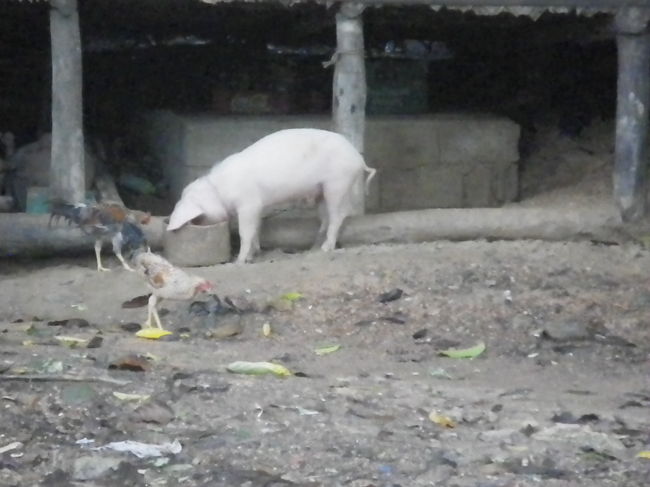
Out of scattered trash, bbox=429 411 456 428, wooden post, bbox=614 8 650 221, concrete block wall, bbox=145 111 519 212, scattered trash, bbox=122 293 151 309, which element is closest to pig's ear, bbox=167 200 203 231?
scattered trash, bbox=122 293 151 309

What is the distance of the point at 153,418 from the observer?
462 centimetres

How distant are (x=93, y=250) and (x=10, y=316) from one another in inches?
61.3

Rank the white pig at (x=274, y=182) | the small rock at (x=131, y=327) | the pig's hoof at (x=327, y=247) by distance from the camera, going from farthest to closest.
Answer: the pig's hoof at (x=327, y=247) → the white pig at (x=274, y=182) → the small rock at (x=131, y=327)

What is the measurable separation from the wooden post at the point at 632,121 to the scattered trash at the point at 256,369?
4219 mm

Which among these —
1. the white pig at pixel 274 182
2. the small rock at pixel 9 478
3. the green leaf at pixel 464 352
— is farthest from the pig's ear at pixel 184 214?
the small rock at pixel 9 478

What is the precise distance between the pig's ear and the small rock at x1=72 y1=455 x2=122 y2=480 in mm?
3983

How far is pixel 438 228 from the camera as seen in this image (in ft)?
28.1

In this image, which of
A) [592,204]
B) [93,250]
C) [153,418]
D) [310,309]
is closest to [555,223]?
[592,204]

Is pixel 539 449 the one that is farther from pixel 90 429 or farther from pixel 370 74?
pixel 370 74

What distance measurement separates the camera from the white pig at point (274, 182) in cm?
820

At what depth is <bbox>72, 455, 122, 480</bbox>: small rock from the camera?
4.05 meters

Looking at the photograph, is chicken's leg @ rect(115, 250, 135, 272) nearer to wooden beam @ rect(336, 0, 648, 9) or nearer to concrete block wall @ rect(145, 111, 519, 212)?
concrete block wall @ rect(145, 111, 519, 212)

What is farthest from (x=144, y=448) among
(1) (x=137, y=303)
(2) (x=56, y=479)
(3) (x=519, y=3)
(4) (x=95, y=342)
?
(3) (x=519, y=3)

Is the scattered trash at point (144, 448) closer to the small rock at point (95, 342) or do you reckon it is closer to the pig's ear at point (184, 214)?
the small rock at point (95, 342)
